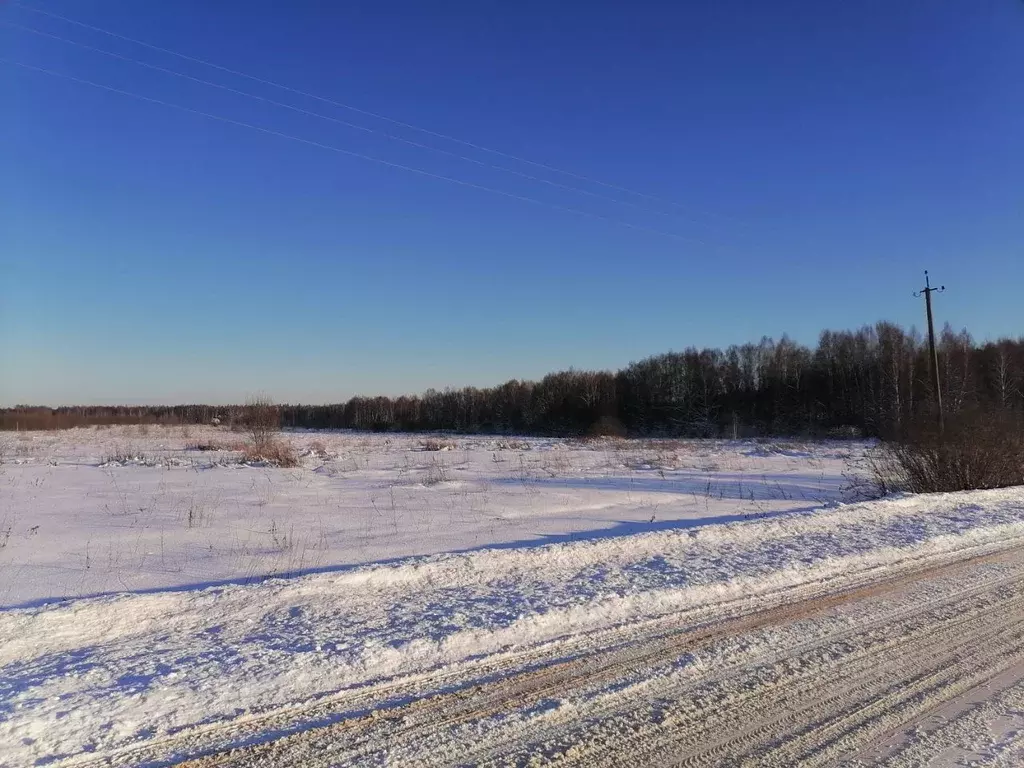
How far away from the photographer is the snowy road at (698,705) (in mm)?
3479

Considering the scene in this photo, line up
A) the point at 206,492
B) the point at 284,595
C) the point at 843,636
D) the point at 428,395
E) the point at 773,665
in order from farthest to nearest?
the point at 428,395
the point at 206,492
the point at 284,595
the point at 843,636
the point at 773,665

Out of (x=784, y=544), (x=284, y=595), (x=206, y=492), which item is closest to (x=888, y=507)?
(x=784, y=544)

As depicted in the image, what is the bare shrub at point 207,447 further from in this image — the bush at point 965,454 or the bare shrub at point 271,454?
the bush at point 965,454

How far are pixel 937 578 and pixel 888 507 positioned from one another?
5125 mm

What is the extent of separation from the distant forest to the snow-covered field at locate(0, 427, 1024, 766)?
4054 centimetres

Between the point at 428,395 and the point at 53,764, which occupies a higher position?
the point at 428,395

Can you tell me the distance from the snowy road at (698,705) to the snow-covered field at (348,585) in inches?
3.1

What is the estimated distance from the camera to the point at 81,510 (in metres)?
11.7

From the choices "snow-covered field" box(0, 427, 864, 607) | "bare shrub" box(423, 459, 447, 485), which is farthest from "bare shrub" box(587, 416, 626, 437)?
"bare shrub" box(423, 459, 447, 485)

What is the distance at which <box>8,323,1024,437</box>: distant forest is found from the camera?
183 feet

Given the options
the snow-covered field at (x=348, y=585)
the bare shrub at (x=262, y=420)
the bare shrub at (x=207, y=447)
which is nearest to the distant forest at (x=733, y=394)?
the bare shrub at (x=207, y=447)

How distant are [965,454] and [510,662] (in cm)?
1505

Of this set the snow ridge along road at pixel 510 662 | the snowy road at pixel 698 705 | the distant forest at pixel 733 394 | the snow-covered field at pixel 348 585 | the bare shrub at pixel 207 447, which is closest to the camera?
the snowy road at pixel 698 705

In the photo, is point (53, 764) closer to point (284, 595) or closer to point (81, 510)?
point (284, 595)
